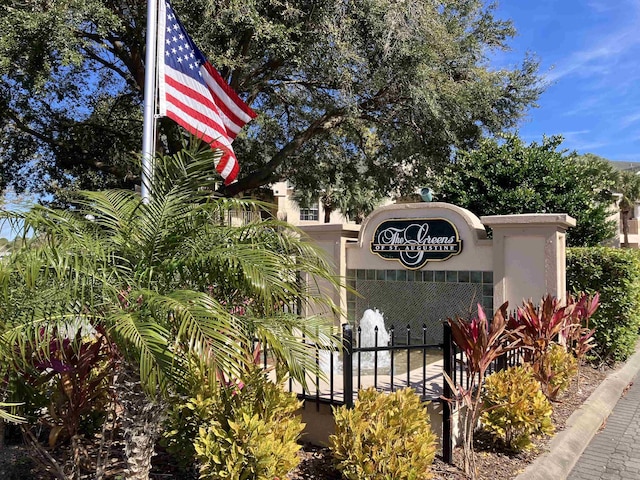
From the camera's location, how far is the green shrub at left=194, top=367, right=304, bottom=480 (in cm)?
324

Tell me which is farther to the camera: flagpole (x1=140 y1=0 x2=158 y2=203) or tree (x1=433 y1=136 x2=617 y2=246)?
tree (x1=433 y1=136 x2=617 y2=246)

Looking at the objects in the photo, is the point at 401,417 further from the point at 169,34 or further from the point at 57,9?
the point at 57,9

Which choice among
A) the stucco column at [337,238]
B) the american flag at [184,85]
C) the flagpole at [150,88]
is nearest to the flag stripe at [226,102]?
the american flag at [184,85]

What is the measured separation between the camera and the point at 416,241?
9312 millimetres

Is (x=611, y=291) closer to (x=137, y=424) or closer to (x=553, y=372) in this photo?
(x=553, y=372)

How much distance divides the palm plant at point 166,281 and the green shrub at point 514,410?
2298 millimetres

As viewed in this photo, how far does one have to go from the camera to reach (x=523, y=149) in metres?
11.8

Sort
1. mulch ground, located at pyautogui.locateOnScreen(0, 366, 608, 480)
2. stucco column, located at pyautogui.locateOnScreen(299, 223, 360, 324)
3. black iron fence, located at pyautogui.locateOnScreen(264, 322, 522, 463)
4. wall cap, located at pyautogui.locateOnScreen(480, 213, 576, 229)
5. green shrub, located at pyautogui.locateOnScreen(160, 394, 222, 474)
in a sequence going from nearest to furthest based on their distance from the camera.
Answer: green shrub, located at pyautogui.locateOnScreen(160, 394, 222, 474) < mulch ground, located at pyautogui.locateOnScreen(0, 366, 608, 480) < black iron fence, located at pyautogui.locateOnScreen(264, 322, 522, 463) < wall cap, located at pyautogui.locateOnScreen(480, 213, 576, 229) < stucco column, located at pyautogui.locateOnScreen(299, 223, 360, 324)

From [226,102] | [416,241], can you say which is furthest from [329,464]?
[226,102]

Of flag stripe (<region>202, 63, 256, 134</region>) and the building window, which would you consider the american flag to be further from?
the building window

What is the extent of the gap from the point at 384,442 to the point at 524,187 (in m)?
8.81

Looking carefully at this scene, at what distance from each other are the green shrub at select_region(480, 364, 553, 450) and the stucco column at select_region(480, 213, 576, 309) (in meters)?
3.20

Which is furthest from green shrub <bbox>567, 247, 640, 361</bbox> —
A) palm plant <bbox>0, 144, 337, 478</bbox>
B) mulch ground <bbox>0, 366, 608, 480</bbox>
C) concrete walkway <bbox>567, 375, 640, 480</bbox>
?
palm plant <bbox>0, 144, 337, 478</bbox>

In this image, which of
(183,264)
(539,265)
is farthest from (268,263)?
(539,265)
